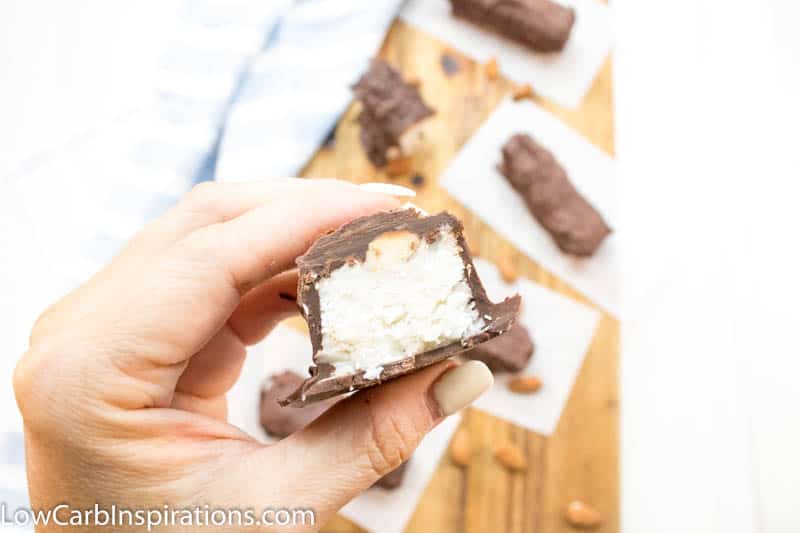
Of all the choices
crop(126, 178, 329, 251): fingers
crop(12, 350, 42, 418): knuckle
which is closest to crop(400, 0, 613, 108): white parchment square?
crop(126, 178, 329, 251): fingers

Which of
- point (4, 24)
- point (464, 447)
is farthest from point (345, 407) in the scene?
point (4, 24)

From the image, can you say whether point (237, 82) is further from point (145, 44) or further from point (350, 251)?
point (350, 251)

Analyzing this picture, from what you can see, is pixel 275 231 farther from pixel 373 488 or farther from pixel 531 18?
pixel 531 18

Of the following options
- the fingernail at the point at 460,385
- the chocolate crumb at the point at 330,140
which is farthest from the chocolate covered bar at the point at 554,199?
the fingernail at the point at 460,385

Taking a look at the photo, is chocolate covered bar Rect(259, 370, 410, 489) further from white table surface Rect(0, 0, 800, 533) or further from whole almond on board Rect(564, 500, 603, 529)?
white table surface Rect(0, 0, 800, 533)

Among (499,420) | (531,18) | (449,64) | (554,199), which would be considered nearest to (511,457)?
(499,420)

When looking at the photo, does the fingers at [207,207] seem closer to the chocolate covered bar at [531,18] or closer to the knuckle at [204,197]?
the knuckle at [204,197]
